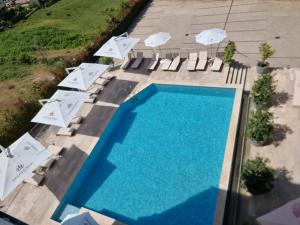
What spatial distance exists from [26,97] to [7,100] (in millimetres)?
1829

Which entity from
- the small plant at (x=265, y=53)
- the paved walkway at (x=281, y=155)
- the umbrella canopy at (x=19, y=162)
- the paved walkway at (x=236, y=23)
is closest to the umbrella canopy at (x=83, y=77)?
the umbrella canopy at (x=19, y=162)

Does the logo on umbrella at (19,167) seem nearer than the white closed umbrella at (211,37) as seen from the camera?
Yes

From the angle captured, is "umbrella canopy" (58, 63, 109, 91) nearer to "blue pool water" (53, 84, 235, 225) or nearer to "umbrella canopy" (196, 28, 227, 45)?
"blue pool water" (53, 84, 235, 225)

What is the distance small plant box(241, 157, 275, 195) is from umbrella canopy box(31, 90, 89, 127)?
960 cm

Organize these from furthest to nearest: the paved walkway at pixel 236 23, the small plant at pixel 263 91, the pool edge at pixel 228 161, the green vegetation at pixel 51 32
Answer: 1. the green vegetation at pixel 51 32
2. the paved walkway at pixel 236 23
3. the small plant at pixel 263 91
4. the pool edge at pixel 228 161

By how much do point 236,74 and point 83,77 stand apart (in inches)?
400

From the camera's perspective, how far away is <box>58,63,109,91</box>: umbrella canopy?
19062mm

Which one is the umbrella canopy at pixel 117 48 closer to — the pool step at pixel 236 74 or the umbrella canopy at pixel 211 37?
the umbrella canopy at pixel 211 37

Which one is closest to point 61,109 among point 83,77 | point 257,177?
point 83,77

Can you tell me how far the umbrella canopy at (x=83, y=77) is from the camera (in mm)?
19062

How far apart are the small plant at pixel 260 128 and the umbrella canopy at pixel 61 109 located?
9569 mm

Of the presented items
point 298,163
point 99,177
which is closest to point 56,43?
point 99,177

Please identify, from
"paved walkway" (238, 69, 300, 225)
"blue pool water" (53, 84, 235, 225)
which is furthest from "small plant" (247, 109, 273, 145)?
"blue pool water" (53, 84, 235, 225)

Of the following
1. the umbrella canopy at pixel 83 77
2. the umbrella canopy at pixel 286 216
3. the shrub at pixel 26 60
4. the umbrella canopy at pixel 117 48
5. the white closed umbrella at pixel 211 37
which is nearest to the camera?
the umbrella canopy at pixel 286 216
